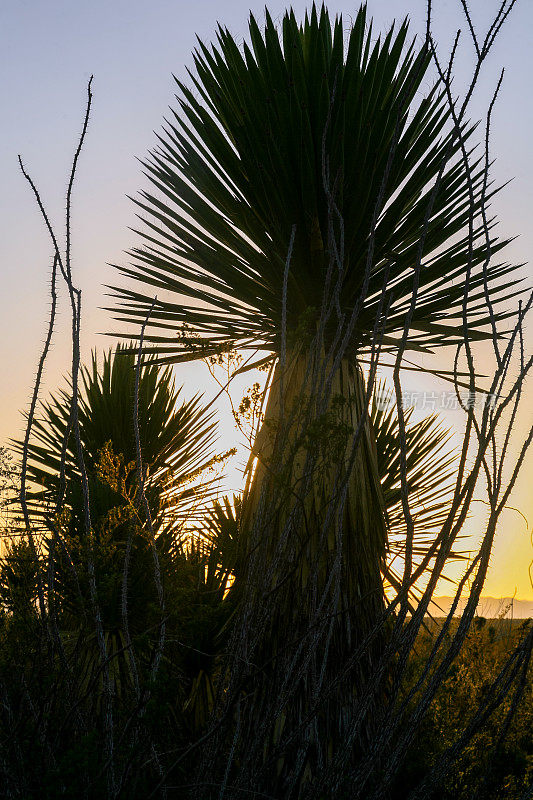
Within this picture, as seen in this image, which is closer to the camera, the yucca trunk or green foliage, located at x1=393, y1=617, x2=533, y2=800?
the yucca trunk

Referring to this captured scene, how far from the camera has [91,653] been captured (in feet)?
15.4

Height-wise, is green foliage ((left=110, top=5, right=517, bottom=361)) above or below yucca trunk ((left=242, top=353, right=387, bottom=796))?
above

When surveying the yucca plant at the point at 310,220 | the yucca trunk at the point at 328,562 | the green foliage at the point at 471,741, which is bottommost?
the green foliage at the point at 471,741

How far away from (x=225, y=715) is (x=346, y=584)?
7.45ft

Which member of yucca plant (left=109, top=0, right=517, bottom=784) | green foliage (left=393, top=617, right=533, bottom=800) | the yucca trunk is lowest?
green foliage (left=393, top=617, right=533, bottom=800)

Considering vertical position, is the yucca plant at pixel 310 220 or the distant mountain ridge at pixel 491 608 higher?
the yucca plant at pixel 310 220

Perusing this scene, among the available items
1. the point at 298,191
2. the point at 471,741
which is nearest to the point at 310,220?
the point at 298,191

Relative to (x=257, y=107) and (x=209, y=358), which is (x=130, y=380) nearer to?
(x=257, y=107)

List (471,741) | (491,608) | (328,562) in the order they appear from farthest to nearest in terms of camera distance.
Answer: (491,608), (471,741), (328,562)

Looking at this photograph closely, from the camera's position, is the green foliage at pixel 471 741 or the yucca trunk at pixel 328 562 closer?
the yucca trunk at pixel 328 562

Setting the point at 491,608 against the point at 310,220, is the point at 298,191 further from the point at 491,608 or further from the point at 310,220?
the point at 491,608

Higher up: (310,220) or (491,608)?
(310,220)

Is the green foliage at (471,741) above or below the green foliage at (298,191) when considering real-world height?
below

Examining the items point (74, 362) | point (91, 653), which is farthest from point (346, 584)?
point (74, 362)
